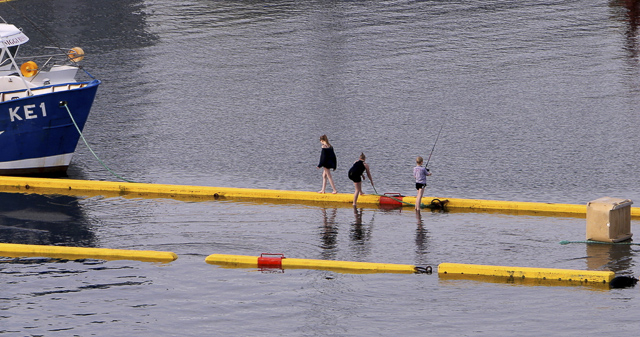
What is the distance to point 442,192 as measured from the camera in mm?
27281

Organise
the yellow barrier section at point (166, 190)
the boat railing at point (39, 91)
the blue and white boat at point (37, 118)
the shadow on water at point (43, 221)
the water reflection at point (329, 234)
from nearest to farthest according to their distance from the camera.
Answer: the water reflection at point (329, 234)
the shadow on water at point (43, 221)
the yellow barrier section at point (166, 190)
the blue and white boat at point (37, 118)
the boat railing at point (39, 91)

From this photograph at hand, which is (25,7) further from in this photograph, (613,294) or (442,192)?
(613,294)

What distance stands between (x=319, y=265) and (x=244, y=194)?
21.5ft

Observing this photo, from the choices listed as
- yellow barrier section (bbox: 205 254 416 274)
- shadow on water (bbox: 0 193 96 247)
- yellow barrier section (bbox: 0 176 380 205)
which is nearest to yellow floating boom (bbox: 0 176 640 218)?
yellow barrier section (bbox: 0 176 380 205)

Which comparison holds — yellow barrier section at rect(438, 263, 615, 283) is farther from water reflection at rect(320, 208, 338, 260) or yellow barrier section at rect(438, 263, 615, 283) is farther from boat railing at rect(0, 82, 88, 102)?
boat railing at rect(0, 82, 88, 102)

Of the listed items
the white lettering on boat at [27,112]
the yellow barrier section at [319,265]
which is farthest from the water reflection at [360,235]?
the white lettering on boat at [27,112]

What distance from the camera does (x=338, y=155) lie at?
1252 inches

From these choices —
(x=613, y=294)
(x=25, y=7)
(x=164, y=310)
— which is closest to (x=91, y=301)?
(x=164, y=310)

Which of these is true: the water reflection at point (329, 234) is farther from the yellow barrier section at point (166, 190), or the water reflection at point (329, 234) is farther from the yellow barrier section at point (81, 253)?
the yellow barrier section at point (81, 253)

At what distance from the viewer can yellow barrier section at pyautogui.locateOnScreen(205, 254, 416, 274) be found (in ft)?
66.0

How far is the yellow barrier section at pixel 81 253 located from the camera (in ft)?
70.7

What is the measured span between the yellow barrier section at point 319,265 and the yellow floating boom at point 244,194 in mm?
5326

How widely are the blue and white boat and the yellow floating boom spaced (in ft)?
6.36

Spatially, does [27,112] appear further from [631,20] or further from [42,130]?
[631,20]
